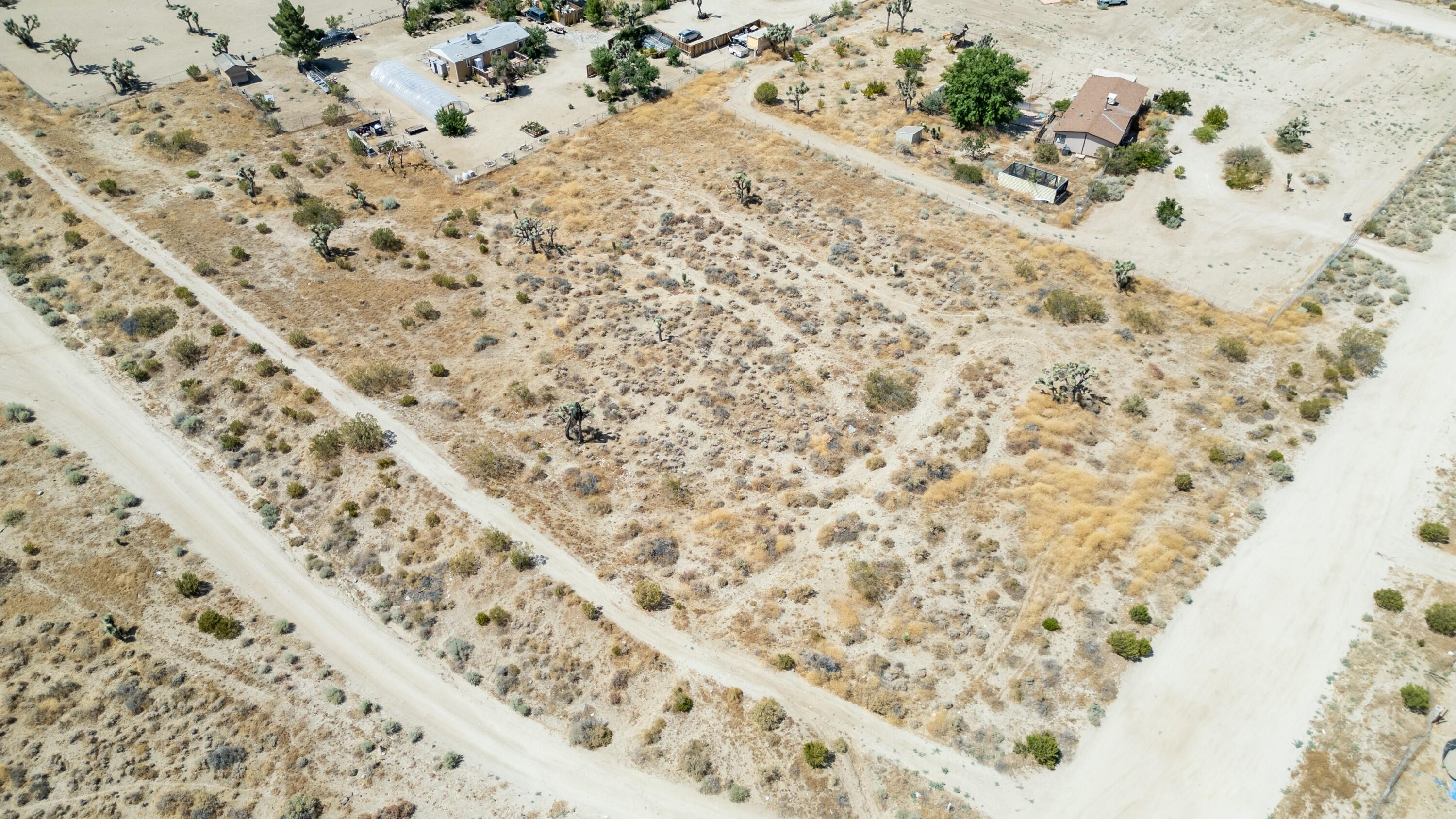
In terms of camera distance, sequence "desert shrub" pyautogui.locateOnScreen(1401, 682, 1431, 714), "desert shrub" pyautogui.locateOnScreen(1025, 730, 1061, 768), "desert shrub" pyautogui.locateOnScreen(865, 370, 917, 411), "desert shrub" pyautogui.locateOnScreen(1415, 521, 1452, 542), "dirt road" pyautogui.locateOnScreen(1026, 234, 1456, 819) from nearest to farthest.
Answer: "dirt road" pyautogui.locateOnScreen(1026, 234, 1456, 819)
"desert shrub" pyautogui.locateOnScreen(1025, 730, 1061, 768)
"desert shrub" pyautogui.locateOnScreen(1401, 682, 1431, 714)
"desert shrub" pyautogui.locateOnScreen(1415, 521, 1452, 542)
"desert shrub" pyautogui.locateOnScreen(865, 370, 917, 411)

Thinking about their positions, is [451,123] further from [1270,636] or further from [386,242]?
[1270,636]

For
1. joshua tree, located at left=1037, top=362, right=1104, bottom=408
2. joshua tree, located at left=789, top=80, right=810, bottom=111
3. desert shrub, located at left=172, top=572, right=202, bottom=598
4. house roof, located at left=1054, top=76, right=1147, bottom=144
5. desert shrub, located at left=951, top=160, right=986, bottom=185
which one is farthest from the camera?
joshua tree, located at left=789, top=80, right=810, bottom=111

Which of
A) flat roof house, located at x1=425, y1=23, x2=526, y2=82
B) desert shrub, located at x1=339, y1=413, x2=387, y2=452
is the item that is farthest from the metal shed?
flat roof house, located at x1=425, y1=23, x2=526, y2=82

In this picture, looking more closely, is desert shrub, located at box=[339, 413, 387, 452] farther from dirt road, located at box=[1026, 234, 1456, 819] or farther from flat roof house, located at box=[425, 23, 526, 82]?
flat roof house, located at box=[425, 23, 526, 82]

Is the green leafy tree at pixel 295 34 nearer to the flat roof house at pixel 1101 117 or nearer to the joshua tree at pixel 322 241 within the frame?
the joshua tree at pixel 322 241

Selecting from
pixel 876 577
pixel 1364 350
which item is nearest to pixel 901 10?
pixel 1364 350
